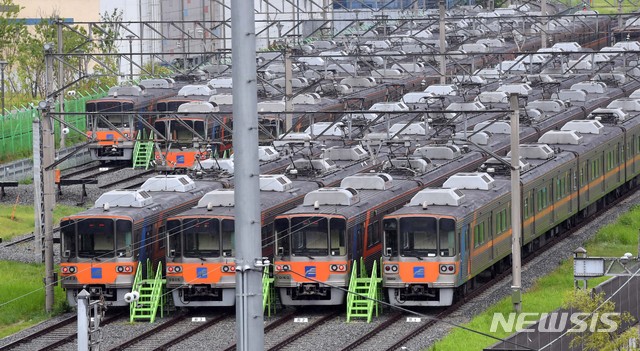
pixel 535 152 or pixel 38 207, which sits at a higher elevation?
pixel 535 152

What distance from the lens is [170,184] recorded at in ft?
113

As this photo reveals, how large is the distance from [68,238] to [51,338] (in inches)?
92.2

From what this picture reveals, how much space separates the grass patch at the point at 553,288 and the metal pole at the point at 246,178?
14502mm

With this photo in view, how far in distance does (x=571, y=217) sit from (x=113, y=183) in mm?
15519

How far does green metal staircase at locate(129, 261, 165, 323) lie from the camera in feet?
102

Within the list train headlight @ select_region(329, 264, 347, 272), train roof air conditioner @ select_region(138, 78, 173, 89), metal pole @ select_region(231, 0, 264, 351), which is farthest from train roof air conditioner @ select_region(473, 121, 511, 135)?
metal pole @ select_region(231, 0, 264, 351)

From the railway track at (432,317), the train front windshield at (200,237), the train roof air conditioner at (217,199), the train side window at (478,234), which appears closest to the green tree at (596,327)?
the railway track at (432,317)

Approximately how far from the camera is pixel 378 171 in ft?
119

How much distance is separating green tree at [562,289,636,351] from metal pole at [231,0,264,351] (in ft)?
38.0

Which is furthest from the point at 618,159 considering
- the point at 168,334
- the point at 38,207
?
the point at 168,334

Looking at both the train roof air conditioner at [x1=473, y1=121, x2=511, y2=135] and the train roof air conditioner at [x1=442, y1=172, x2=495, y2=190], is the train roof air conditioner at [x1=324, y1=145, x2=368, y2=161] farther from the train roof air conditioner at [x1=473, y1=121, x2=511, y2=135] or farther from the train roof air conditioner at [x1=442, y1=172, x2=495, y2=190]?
the train roof air conditioner at [x1=473, y1=121, x2=511, y2=135]

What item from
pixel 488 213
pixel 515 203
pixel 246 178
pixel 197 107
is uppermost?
pixel 197 107

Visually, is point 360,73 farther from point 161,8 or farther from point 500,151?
point 500,151

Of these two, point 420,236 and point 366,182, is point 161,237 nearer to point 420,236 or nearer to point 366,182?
point 366,182
